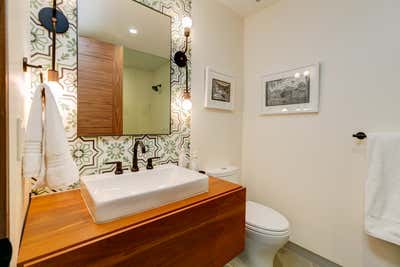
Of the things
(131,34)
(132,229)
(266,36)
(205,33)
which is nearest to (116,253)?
(132,229)

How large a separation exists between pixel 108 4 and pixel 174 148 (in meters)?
1.12

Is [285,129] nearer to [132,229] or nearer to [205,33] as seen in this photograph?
[205,33]

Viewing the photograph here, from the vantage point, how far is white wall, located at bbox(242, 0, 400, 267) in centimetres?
128

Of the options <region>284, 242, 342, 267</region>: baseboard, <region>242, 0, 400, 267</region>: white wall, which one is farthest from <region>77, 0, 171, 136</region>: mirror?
<region>284, 242, 342, 267</region>: baseboard

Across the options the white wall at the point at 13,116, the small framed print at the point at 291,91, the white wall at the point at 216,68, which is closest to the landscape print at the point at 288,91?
the small framed print at the point at 291,91

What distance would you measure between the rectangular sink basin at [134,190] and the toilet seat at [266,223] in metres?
0.52

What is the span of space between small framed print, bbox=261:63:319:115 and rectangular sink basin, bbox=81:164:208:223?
1.15 metres

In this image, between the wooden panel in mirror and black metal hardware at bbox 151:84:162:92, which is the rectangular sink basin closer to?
the wooden panel in mirror

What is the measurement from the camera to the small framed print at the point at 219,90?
1.77m

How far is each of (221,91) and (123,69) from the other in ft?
3.18

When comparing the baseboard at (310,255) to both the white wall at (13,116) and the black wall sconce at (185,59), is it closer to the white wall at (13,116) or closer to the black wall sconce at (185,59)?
the black wall sconce at (185,59)

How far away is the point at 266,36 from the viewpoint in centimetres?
193

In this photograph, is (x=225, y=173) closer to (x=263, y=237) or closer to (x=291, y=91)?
(x=263, y=237)

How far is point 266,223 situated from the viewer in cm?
133
